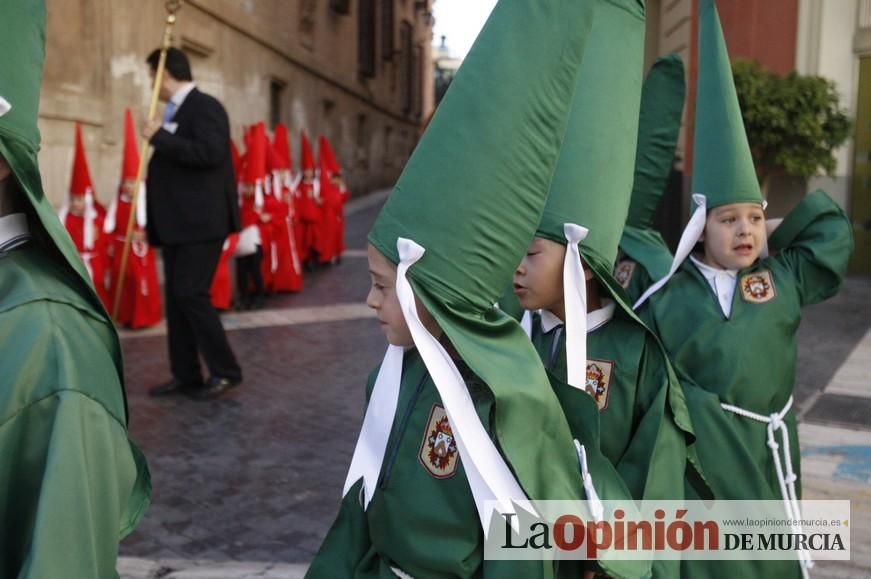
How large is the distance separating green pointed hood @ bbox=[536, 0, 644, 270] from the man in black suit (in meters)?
3.98

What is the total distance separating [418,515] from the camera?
2.15 meters

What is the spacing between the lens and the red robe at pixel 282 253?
11156 millimetres

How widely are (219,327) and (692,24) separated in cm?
935

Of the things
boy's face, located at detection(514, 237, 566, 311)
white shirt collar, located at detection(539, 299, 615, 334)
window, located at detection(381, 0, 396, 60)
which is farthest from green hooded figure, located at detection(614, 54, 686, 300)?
window, located at detection(381, 0, 396, 60)

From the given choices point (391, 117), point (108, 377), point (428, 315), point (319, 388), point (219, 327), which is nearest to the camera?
point (108, 377)

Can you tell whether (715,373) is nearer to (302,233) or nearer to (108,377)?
(108,377)

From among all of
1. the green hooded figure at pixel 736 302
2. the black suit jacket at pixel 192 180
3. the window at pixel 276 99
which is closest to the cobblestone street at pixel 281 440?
the green hooded figure at pixel 736 302

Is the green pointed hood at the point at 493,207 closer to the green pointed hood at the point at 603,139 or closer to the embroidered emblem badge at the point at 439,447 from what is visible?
the embroidered emblem badge at the point at 439,447

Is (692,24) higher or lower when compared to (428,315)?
higher

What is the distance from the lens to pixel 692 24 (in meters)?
13.5

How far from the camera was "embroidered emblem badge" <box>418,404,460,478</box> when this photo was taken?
2158mm

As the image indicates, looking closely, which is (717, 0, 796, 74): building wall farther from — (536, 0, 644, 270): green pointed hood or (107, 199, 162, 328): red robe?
(536, 0, 644, 270): green pointed hood

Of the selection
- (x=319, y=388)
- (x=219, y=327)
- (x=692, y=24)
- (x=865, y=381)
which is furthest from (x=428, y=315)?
(x=692, y=24)

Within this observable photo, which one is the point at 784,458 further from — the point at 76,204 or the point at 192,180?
the point at 76,204
